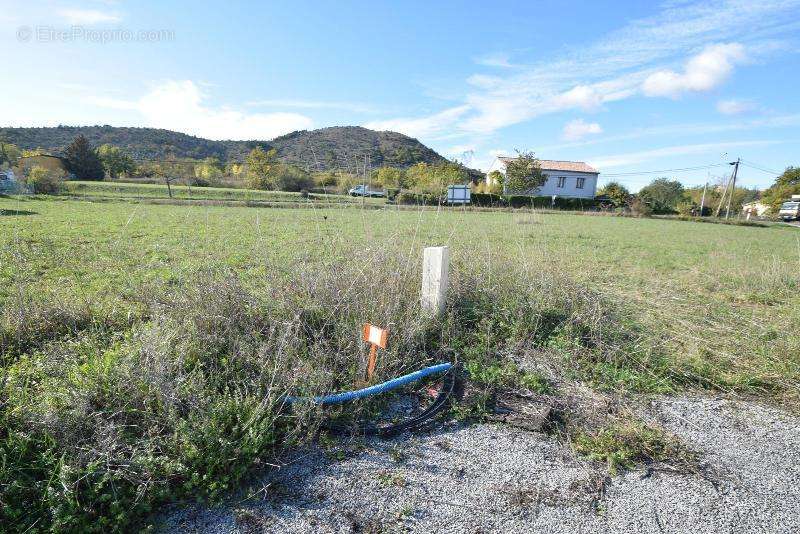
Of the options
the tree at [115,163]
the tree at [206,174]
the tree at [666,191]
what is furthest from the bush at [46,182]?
the tree at [666,191]

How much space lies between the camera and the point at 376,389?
2719mm

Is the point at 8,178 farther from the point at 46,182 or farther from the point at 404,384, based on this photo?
the point at 46,182

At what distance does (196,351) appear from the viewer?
2.81 m

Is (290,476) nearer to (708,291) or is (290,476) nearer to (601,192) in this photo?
(708,291)

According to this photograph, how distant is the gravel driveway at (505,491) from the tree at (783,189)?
61.2 m

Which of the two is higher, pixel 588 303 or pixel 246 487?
pixel 588 303

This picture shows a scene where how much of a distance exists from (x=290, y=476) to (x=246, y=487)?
0.22 meters

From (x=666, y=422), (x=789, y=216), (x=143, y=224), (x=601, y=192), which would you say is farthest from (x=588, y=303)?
(x=601, y=192)

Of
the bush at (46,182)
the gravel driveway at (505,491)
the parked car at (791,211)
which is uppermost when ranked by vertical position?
the parked car at (791,211)

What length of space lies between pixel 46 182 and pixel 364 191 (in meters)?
30.6

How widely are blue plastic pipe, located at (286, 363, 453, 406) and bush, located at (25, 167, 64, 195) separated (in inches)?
1177

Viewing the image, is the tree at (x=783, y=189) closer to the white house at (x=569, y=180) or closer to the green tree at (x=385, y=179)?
the white house at (x=569, y=180)

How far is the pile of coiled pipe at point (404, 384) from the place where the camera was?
2.49 m

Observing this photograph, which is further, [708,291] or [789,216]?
[789,216]
